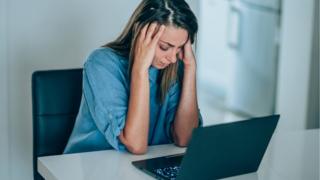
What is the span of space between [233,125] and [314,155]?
40 cm

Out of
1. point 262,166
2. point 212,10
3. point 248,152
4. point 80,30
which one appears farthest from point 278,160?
point 212,10

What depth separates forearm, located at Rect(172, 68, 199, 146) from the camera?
1849 mm

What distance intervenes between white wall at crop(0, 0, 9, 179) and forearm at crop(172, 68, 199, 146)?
802mm

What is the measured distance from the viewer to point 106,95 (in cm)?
173

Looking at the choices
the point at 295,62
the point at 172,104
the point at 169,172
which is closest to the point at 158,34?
the point at 172,104

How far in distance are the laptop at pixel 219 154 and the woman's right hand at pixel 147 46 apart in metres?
0.26

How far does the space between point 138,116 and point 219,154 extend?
0.30m

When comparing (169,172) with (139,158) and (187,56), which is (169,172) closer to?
(139,158)

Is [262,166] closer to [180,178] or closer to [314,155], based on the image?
[314,155]

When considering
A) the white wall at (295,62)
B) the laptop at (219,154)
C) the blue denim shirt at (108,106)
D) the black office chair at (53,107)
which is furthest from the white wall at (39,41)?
the white wall at (295,62)

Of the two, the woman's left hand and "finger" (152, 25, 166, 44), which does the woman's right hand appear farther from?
the woman's left hand

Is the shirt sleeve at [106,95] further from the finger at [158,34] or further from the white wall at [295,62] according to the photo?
the white wall at [295,62]

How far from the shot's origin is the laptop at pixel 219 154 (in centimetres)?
143

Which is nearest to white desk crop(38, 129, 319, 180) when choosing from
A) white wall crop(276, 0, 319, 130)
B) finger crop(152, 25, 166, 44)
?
finger crop(152, 25, 166, 44)
